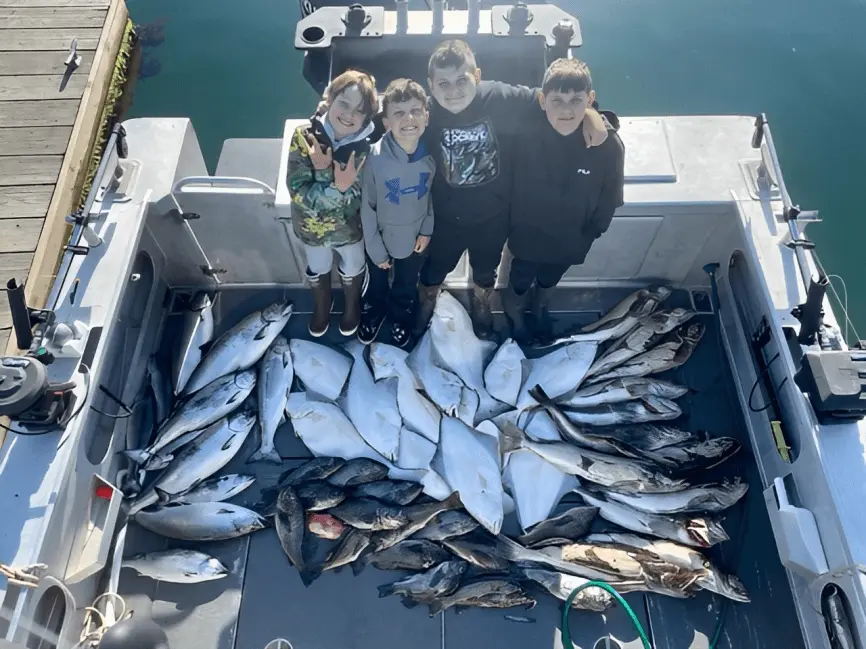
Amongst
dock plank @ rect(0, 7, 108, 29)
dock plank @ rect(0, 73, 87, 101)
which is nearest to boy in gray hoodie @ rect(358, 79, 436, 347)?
dock plank @ rect(0, 73, 87, 101)

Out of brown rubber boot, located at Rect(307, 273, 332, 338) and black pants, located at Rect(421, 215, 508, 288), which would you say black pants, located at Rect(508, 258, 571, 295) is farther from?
brown rubber boot, located at Rect(307, 273, 332, 338)

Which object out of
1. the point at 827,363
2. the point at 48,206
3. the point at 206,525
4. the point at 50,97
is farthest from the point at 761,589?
the point at 50,97

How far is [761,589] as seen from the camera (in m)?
3.21

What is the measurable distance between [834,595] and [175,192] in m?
3.88

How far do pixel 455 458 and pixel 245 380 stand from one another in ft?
4.49

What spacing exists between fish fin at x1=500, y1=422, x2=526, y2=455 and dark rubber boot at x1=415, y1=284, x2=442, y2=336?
0.86m

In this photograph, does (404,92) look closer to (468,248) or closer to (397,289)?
(468,248)

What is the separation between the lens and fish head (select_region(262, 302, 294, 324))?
3873mm

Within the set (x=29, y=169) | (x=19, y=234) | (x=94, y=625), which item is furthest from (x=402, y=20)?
(x=29, y=169)

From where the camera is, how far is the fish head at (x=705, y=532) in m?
3.26

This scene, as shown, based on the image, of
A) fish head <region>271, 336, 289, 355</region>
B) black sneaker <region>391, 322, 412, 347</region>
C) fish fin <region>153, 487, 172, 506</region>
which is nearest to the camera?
fish fin <region>153, 487, 172, 506</region>

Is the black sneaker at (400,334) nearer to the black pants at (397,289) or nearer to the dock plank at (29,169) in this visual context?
the black pants at (397,289)

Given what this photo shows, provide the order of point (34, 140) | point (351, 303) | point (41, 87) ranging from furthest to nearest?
point (41, 87) → point (34, 140) → point (351, 303)

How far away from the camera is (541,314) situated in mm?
3998
